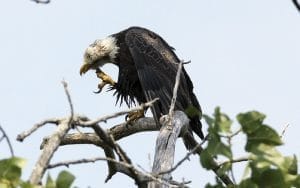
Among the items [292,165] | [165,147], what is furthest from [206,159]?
[165,147]

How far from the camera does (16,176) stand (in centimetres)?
280

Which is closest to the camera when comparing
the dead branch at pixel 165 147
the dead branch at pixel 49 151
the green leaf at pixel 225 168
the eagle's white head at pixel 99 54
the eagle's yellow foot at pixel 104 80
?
the dead branch at pixel 49 151

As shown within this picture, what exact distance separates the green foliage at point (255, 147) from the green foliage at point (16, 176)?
51 centimetres

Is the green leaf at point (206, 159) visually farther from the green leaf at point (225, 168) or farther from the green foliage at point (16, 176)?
the green foliage at point (16, 176)

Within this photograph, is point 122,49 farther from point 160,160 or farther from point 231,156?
point 231,156

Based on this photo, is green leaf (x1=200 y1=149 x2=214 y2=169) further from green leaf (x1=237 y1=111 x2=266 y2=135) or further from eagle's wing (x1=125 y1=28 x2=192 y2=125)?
eagle's wing (x1=125 y1=28 x2=192 y2=125)

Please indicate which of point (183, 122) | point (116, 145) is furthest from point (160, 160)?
point (116, 145)

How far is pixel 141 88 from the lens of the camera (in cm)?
855

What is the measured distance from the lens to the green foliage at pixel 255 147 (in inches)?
112

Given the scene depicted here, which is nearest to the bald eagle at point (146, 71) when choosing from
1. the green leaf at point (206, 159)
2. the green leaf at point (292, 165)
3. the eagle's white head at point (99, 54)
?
the eagle's white head at point (99, 54)

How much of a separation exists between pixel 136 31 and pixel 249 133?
6456 mm

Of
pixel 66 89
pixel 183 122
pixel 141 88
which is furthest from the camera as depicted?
pixel 141 88

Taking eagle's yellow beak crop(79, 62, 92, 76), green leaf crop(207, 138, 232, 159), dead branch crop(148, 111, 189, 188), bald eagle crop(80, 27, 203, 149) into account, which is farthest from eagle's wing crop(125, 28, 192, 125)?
green leaf crop(207, 138, 232, 159)

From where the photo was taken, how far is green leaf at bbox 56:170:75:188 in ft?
9.23
